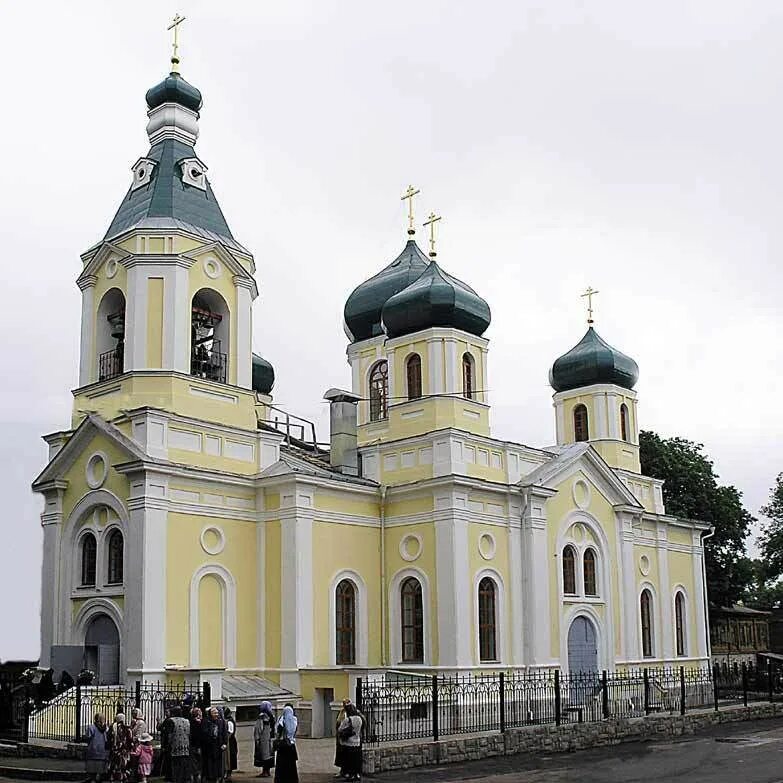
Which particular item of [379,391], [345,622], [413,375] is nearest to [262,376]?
[379,391]

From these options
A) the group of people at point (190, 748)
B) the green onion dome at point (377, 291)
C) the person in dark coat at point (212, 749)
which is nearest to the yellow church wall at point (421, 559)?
the green onion dome at point (377, 291)

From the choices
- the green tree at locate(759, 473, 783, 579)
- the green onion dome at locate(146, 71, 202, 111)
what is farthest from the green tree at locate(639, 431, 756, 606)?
the green onion dome at locate(146, 71, 202, 111)

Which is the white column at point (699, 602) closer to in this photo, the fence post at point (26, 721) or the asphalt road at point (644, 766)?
the asphalt road at point (644, 766)

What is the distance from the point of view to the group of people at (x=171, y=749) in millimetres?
14883

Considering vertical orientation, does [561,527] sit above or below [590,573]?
above

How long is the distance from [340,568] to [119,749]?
9.75 m

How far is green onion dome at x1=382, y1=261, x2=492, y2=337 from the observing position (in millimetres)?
26422

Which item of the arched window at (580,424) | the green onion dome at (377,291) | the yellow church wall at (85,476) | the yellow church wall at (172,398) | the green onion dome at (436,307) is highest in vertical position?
the green onion dome at (377,291)

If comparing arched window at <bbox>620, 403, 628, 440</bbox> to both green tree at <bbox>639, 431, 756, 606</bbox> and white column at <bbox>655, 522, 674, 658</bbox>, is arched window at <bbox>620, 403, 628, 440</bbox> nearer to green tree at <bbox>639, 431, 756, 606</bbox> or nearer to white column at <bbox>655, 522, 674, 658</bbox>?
white column at <bbox>655, 522, 674, 658</bbox>

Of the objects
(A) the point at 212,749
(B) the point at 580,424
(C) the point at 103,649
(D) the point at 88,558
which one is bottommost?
(A) the point at 212,749

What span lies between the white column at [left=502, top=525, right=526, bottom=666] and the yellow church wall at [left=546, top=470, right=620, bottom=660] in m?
0.93

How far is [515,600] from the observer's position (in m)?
25.8

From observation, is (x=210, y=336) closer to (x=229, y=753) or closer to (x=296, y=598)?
(x=296, y=598)

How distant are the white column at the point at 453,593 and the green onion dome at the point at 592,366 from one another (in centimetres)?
940
